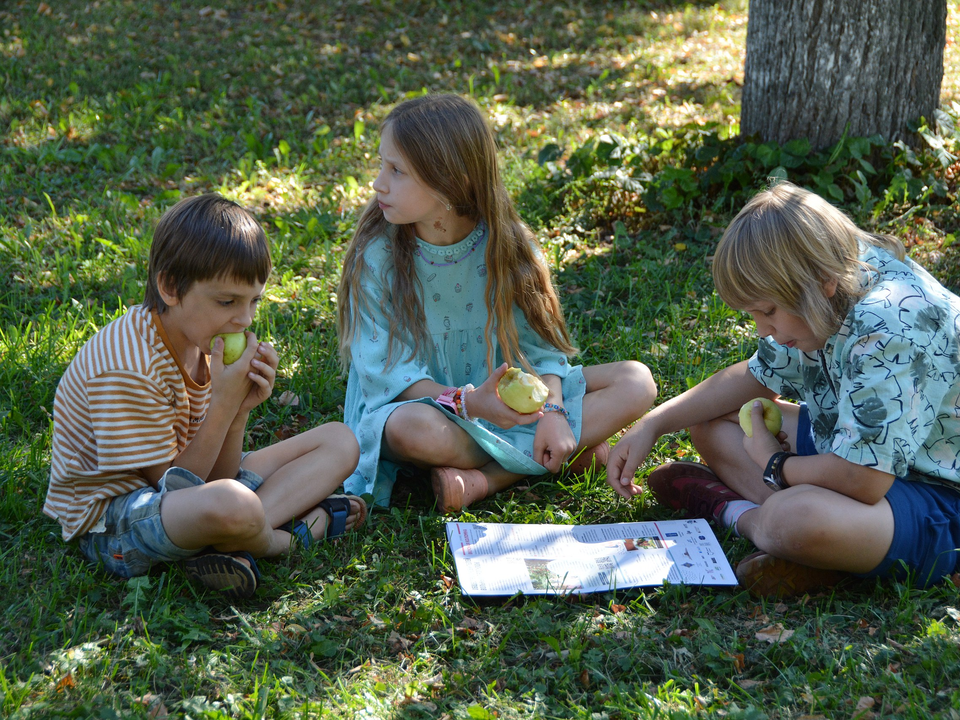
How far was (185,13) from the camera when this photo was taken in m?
8.99

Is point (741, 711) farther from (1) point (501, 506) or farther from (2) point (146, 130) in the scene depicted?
(2) point (146, 130)

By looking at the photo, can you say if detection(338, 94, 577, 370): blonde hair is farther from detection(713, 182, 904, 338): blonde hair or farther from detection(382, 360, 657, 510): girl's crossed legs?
detection(713, 182, 904, 338): blonde hair

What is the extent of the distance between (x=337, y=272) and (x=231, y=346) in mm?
2107

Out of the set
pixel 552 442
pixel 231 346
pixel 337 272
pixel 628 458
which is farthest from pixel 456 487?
pixel 337 272

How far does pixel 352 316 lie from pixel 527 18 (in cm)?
703

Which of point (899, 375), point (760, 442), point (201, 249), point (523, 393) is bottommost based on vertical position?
point (760, 442)

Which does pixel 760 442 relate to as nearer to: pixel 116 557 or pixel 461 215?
pixel 461 215

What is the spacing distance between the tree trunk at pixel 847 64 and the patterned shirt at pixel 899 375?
2647mm

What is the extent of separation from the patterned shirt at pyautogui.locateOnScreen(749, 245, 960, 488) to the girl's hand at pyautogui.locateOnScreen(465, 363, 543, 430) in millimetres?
963

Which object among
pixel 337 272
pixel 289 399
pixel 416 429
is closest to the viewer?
pixel 416 429

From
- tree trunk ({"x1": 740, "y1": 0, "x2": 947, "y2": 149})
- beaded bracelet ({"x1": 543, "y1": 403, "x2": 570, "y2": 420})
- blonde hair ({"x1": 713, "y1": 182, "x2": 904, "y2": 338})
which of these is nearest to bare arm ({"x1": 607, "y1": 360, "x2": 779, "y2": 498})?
beaded bracelet ({"x1": 543, "y1": 403, "x2": 570, "y2": 420})

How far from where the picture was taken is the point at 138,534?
2355 millimetres

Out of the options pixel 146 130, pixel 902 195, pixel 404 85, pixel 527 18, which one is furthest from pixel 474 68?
pixel 902 195

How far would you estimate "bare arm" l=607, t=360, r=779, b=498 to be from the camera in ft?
9.26
